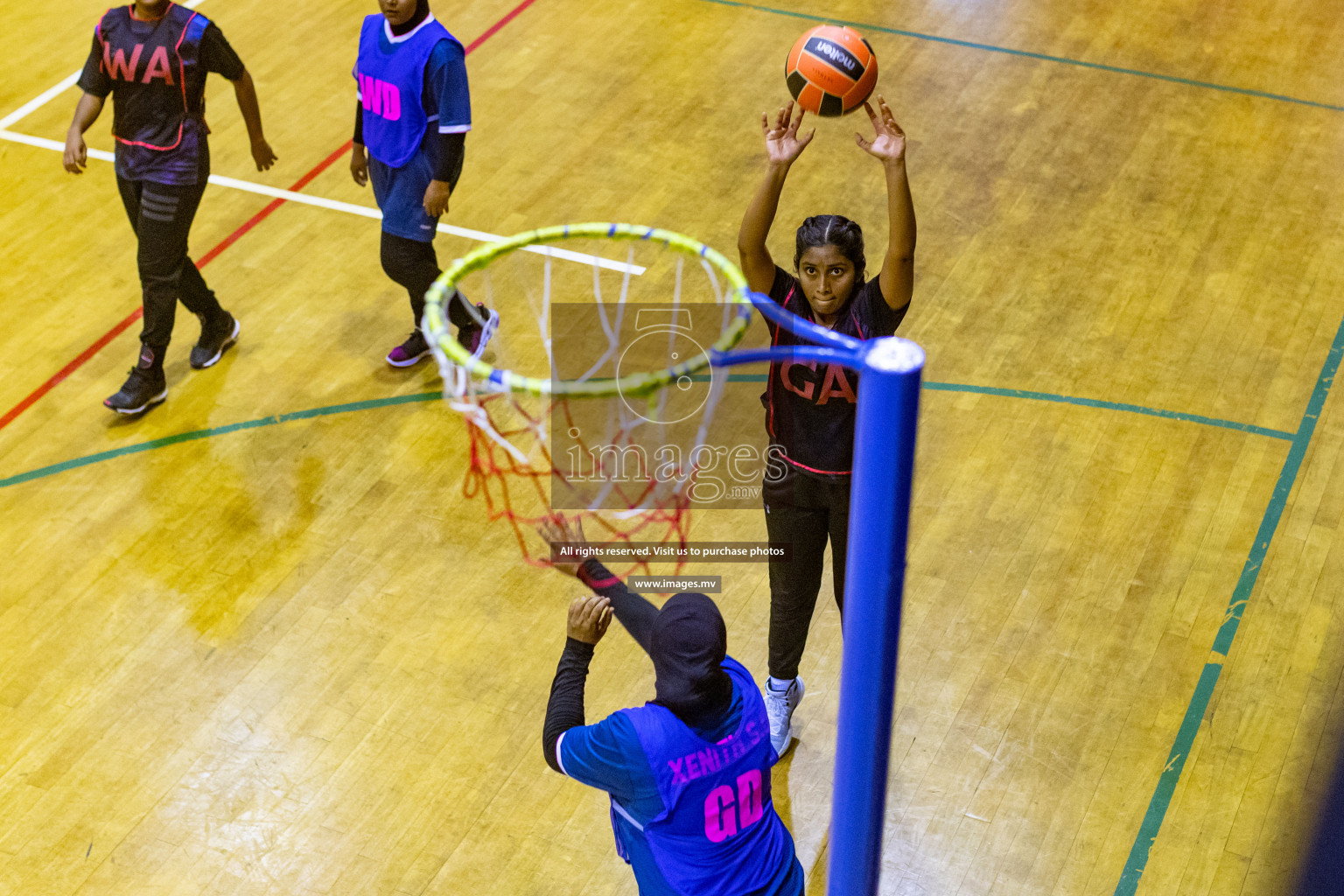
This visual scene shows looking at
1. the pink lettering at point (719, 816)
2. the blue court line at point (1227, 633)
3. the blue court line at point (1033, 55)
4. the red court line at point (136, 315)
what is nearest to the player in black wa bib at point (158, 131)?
the red court line at point (136, 315)

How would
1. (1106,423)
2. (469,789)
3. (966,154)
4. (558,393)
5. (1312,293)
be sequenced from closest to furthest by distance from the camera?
(558,393), (469,789), (1106,423), (1312,293), (966,154)

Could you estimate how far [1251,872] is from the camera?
425cm

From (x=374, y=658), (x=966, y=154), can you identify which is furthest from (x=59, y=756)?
(x=966, y=154)

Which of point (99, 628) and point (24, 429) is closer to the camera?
point (99, 628)

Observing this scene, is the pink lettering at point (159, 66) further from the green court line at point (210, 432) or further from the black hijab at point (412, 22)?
the green court line at point (210, 432)

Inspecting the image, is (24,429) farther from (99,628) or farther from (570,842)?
(570,842)

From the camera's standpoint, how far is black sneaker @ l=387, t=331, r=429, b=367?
634 cm

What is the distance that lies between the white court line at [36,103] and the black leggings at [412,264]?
11.8ft

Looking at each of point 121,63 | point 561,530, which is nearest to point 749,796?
point 561,530

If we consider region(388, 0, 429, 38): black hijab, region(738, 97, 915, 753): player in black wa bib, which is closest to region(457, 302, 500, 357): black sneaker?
region(388, 0, 429, 38): black hijab

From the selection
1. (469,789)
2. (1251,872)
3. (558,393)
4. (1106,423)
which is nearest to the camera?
(558,393)

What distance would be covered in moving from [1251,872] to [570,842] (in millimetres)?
2181

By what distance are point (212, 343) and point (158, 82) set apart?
4.15ft

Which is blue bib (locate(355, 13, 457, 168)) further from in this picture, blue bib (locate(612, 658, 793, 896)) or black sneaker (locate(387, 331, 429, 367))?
blue bib (locate(612, 658, 793, 896))
